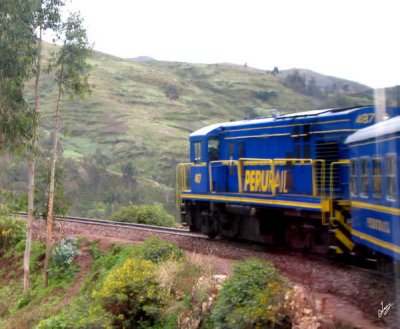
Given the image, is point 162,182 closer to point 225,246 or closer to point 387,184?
point 225,246

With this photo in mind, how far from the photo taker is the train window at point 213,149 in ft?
62.2

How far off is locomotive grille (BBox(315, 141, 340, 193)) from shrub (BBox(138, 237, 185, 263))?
372 centimetres

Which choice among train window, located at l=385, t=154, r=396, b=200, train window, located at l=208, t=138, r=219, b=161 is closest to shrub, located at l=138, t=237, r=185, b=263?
train window, located at l=208, t=138, r=219, b=161

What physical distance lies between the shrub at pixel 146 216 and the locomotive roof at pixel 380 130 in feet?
46.8

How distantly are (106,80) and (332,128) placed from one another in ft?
240

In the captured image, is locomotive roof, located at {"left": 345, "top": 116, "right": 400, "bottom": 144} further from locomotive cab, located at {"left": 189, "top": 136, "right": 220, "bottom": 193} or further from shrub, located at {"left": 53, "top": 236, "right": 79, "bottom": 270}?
shrub, located at {"left": 53, "top": 236, "right": 79, "bottom": 270}

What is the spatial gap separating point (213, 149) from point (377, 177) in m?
8.44

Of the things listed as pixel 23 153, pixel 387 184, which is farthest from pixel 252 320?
pixel 23 153

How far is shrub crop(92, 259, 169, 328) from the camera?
12.7 meters

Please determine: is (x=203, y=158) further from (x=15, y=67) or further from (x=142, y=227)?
(x=15, y=67)

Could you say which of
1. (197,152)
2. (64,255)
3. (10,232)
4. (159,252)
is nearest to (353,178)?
(159,252)

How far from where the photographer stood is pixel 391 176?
10164mm

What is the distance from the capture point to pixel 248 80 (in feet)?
135

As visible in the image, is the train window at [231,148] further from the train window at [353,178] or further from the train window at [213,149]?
the train window at [353,178]
